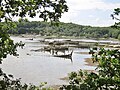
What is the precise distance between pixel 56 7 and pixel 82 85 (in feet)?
5.47

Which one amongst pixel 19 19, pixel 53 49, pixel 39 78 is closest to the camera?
pixel 19 19

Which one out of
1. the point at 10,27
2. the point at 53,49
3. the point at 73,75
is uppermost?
the point at 10,27

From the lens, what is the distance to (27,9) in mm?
6113

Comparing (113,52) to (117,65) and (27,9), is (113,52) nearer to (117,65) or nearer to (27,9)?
(117,65)

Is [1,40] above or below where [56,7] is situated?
below

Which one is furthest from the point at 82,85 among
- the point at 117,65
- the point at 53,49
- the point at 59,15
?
the point at 53,49

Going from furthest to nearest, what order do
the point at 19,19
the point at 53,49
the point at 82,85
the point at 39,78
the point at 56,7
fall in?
1. the point at 53,49
2. the point at 39,78
3. the point at 19,19
4. the point at 56,7
5. the point at 82,85

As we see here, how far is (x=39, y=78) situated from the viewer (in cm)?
3712

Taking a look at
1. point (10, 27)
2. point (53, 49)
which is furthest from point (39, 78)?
point (53, 49)

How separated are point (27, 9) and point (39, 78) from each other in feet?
103

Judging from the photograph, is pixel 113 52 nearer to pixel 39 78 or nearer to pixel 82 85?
pixel 82 85

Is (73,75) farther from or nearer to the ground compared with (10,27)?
nearer to the ground

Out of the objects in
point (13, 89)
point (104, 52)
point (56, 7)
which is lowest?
point (13, 89)

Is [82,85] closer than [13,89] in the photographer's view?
Yes
